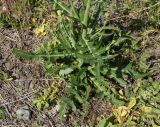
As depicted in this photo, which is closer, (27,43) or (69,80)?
(69,80)

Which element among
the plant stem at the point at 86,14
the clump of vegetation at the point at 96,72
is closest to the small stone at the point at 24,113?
the clump of vegetation at the point at 96,72

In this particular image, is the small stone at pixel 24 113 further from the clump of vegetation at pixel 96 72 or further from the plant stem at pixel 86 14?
the plant stem at pixel 86 14

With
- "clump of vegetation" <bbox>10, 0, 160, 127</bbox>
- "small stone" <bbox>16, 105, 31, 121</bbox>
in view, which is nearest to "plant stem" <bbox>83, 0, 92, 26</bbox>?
"clump of vegetation" <bbox>10, 0, 160, 127</bbox>

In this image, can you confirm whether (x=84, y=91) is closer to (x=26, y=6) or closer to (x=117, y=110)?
(x=117, y=110)

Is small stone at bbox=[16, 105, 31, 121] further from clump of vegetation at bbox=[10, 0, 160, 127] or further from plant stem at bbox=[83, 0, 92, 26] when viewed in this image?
plant stem at bbox=[83, 0, 92, 26]

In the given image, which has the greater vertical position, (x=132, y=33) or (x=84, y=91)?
(x=132, y=33)

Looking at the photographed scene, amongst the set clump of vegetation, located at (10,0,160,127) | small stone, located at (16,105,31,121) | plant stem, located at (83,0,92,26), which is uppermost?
plant stem, located at (83,0,92,26)

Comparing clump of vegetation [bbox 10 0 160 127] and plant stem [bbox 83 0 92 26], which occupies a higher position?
plant stem [bbox 83 0 92 26]

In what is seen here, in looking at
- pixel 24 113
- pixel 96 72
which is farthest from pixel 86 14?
pixel 24 113

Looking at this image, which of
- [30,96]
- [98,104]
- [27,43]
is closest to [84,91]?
[98,104]

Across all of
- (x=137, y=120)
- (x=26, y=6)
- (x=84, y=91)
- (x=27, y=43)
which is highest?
(x=26, y=6)

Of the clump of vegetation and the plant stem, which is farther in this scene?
the clump of vegetation
